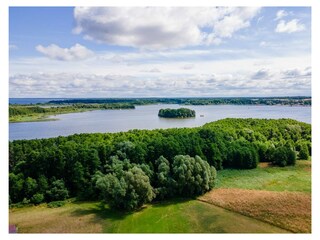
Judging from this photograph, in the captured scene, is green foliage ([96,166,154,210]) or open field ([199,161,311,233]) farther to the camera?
green foliage ([96,166,154,210])

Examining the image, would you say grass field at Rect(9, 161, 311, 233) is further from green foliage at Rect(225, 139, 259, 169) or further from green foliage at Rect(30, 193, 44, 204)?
green foliage at Rect(225, 139, 259, 169)

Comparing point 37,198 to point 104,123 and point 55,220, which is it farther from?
point 104,123

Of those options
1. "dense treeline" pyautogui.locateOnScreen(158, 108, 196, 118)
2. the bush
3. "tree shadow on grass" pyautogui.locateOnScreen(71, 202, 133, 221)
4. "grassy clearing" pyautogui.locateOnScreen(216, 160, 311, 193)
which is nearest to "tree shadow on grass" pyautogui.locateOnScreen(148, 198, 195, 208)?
"tree shadow on grass" pyautogui.locateOnScreen(71, 202, 133, 221)

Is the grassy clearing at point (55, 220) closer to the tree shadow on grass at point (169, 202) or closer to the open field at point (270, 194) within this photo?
the tree shadow on grass at point (169, 202)

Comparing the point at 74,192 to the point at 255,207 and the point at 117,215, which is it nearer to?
the point at 117,215

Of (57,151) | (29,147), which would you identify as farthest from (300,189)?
(29,147)
